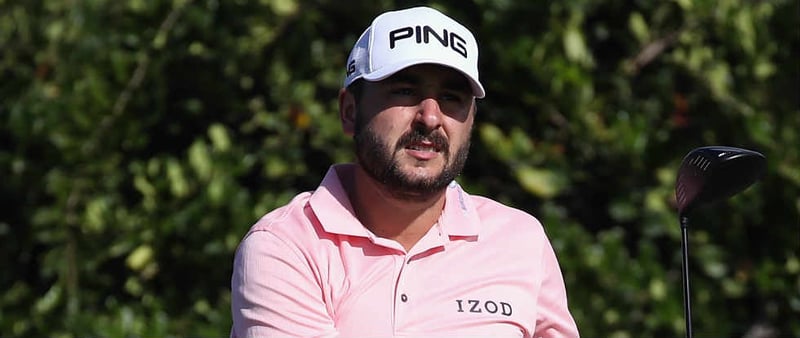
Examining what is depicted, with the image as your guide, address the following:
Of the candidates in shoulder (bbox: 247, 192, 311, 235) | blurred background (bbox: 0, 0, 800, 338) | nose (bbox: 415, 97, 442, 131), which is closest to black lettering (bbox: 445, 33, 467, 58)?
nose (bbox: 415, 97, 442, 131)

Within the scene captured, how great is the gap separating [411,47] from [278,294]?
536 millimetres

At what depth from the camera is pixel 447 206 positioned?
2.86 meters

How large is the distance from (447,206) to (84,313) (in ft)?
8.17

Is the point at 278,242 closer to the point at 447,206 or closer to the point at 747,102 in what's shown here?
the point at 447,206

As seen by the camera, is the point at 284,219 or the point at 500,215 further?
the point at 500,215

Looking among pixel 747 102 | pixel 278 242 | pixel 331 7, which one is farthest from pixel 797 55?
pixel 278 242

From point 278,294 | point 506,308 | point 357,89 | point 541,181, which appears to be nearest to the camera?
point 278,294

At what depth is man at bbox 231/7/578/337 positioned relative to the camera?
264 centimetres

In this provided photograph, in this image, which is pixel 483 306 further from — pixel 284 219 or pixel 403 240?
pixel 284 219

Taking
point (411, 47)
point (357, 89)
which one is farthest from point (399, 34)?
point (357, 89)

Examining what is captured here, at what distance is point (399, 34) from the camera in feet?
8.99

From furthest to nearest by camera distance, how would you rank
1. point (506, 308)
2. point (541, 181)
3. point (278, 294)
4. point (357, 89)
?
point (541, 181) → point (357, 89) → point (506, 308) → point (278, 294)

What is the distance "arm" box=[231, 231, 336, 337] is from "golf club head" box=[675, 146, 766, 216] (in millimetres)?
779

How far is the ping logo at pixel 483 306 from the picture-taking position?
2691 mm
